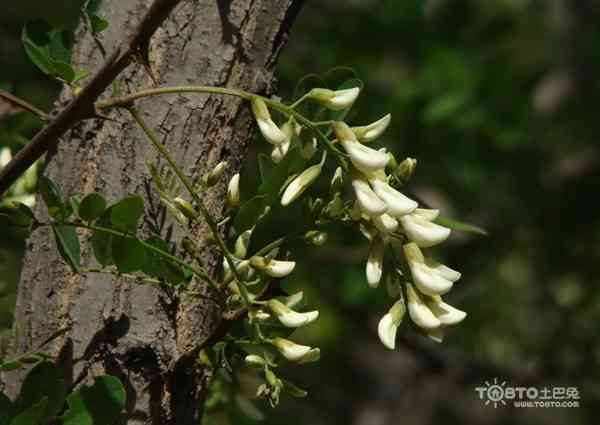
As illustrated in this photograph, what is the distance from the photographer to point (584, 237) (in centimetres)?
300

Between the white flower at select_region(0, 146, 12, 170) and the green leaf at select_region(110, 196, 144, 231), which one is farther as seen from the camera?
the white flower at select_region(0, 146, 12, 170)

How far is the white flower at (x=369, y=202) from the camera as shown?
727 mm

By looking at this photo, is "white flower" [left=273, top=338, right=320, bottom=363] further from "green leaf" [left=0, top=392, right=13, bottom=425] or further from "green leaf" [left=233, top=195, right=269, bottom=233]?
"green leaf" [left=0, top=392, right=13, bottom=425]

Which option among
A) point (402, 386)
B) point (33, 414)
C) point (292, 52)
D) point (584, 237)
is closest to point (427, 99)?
point (292, 52)

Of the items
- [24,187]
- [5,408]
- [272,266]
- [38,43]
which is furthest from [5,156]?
[272,266]

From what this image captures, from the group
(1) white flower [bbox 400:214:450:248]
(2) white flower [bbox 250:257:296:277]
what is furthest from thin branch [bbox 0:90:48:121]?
(1) white flower [bbox 400:214:450:248]

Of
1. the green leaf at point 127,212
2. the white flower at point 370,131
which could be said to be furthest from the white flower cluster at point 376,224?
the green leaf at point 127,212

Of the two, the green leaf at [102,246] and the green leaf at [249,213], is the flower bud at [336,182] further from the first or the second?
the green leaf at [102,246]

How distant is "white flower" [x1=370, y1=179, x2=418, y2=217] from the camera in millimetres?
736

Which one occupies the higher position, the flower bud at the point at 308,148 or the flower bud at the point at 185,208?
the flower bud at the point at 308,148

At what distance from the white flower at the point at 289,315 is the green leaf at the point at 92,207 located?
0.18 meters

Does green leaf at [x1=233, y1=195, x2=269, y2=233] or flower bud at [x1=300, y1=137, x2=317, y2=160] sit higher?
flower bud at [x1=300, y1=137, x2=317, y2=160]

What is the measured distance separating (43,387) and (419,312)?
1.18 ft

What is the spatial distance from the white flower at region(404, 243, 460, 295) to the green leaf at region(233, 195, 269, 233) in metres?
0.14
